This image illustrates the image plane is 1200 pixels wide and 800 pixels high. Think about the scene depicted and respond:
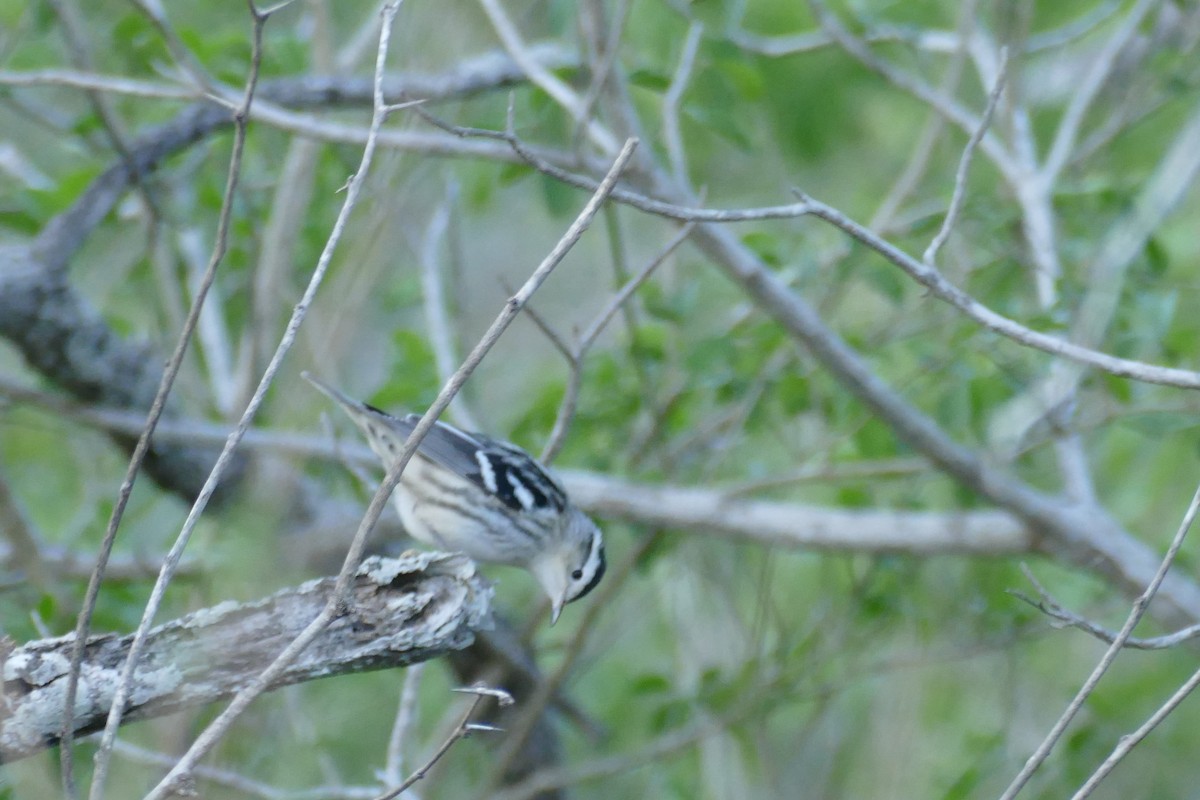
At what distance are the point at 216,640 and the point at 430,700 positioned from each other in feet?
15.1

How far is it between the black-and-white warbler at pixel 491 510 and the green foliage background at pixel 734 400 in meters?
0.38

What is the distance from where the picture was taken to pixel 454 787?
7.11m

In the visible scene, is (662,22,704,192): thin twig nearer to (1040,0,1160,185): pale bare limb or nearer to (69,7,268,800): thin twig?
(1040,0,1160,185): pale bare limb

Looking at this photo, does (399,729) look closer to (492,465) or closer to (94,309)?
(492,465)

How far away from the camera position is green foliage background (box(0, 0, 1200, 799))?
433cm

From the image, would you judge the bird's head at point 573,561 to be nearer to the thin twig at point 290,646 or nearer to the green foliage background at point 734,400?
the green foliage background at point 734,400

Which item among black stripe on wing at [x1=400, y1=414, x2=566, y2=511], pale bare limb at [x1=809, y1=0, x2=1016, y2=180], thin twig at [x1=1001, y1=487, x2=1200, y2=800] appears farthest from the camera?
pale bare limb at [x1=809, y1=0, x2=1016, y2=180]

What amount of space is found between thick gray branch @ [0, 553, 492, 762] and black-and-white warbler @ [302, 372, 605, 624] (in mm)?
1977

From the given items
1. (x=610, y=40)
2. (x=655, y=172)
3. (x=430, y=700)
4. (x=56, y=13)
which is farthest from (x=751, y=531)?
(x=56, y=13)

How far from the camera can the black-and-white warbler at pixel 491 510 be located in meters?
4.35

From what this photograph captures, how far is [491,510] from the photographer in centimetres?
459

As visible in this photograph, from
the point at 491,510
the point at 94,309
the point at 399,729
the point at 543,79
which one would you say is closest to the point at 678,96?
the point at 543,79

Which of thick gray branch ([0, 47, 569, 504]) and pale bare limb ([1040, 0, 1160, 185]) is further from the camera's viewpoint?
pale bare limb ([1040, 0, 1160, 185])

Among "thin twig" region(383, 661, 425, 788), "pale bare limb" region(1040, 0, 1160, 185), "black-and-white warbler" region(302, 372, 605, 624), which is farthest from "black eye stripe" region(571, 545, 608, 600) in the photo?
"pale bare limb" region(1040, 0, 1160, 185)
